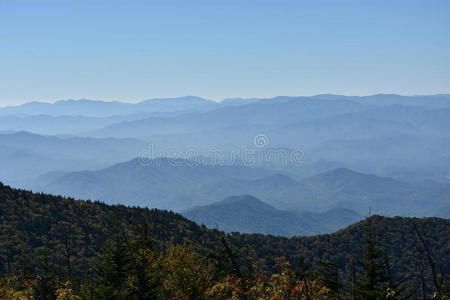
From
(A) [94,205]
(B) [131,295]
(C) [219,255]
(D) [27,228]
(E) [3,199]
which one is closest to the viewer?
(C) [219,255]

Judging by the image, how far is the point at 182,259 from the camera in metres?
29.2

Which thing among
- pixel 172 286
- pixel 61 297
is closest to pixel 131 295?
pixel 61 297

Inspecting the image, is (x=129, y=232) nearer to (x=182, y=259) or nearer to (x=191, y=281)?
(x=182, y=259)

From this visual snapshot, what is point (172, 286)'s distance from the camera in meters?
28.2

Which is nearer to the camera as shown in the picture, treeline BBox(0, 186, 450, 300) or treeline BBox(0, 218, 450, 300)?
treeline BBox(0, 218, 450, 300)

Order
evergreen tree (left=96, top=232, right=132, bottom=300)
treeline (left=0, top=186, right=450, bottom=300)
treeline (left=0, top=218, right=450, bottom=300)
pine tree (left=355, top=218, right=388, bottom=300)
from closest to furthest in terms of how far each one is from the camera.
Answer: treeline (left=0, top=218, right=450, bottom=300) < treeline (left=0, top=186, right=450, bottom=300) < pine tree (left=355, top=218, right=388, bottom=300) < evergreen tree (left=96, top=232, right=132, bottom=300)

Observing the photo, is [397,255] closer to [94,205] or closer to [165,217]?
[165,217]

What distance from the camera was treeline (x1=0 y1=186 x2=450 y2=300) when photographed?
2491cm

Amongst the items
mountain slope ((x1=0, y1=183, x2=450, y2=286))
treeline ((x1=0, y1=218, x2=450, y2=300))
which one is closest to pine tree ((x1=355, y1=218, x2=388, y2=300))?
treeline ((x1=0, y1=218, x2=450, y2=300))

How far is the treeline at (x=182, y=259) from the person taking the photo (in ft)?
81.7

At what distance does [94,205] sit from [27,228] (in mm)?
30125

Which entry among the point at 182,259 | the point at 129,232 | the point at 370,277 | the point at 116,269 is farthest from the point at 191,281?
the point at 129,232

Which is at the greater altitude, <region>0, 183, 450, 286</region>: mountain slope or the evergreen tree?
the evergreen tree

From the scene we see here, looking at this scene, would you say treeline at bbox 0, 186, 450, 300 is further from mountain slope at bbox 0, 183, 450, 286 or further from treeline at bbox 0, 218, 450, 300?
mountain slope at bbox 0, 183, 450, 286
